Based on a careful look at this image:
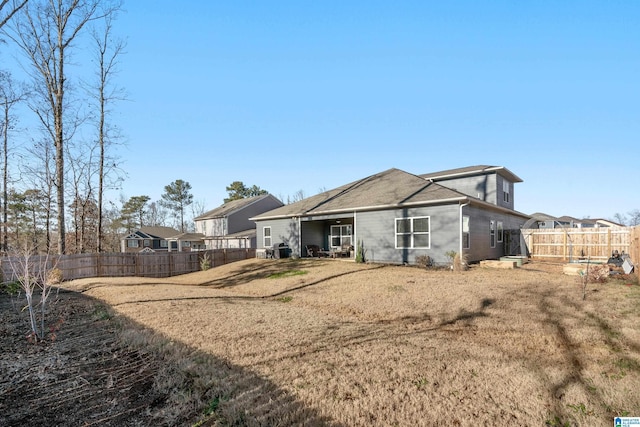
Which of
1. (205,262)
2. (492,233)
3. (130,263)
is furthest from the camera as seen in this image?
(205,262)

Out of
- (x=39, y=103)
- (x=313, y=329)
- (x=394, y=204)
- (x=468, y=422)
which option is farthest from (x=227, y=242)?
(x=468, y=422)

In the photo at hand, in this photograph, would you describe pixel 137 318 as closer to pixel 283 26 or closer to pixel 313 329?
pixel 313 329

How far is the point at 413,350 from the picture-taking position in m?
4.89

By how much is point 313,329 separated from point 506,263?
10356 millimetres

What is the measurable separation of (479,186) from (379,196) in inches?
366

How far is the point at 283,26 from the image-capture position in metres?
12.3

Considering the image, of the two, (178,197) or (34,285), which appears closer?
(34,285)

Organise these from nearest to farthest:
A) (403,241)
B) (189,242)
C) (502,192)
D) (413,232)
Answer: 1. (413,232)
2. (403,241)
3. (502,192)
4. (189,242)

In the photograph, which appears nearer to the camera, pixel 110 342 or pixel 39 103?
pixel 110 342

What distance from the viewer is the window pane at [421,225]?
1419cm

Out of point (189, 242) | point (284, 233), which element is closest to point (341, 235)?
point (284, 233)

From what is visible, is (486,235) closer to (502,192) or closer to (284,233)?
(502,192)

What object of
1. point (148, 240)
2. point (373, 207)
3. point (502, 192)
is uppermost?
point (502, 192)

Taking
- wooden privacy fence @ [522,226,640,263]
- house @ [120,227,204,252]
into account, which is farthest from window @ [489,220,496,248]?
house @ [120,227,204,252]
